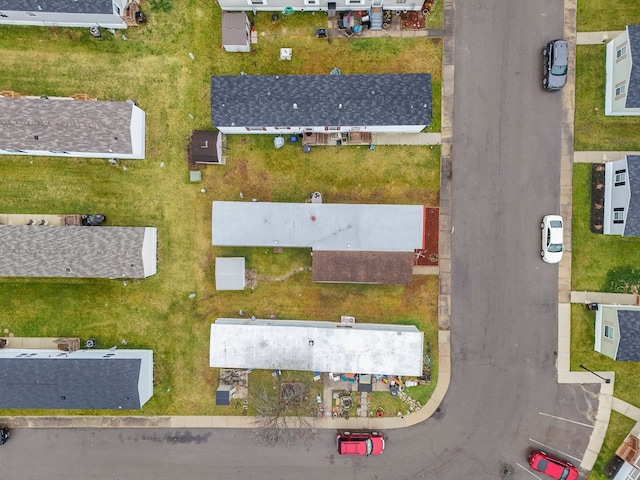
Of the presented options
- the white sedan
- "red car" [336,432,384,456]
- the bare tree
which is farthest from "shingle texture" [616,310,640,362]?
the bare tree

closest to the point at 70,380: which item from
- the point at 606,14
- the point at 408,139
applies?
the point at 408,139

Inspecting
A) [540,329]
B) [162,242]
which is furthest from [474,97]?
[162,242]

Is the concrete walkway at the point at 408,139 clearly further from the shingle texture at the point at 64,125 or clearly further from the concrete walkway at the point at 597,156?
the shingle texture at the point at 64,125

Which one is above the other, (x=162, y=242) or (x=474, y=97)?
(x=474, y=97)

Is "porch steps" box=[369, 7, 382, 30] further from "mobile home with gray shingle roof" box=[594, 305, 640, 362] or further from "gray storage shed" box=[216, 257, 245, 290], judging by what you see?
"mobile home with gray shingle roof" box=[594, 305, 640, 362]

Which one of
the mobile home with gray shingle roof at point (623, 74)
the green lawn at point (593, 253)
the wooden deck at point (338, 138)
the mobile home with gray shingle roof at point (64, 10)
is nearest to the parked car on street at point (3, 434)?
the mobile home with gray shingle roof at point (64, 10)

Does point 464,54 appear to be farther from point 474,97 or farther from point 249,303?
point 249,303
